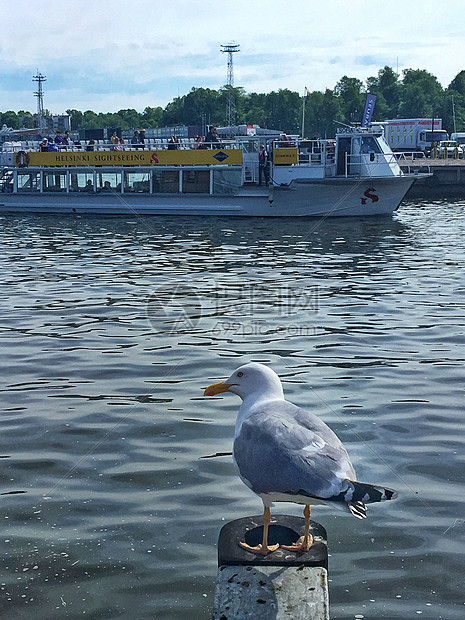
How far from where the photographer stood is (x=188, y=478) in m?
6.99

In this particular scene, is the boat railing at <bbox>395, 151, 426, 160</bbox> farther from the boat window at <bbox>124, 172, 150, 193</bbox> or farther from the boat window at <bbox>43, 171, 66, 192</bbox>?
the boat window at <bbox>43, 171, 66, 192</bbox>

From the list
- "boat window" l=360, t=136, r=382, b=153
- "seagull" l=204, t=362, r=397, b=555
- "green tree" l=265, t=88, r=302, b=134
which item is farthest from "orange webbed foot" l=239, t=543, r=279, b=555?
"green tree" l=265, t=88, r=302, b=134

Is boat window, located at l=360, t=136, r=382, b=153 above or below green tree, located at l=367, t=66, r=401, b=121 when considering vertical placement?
below

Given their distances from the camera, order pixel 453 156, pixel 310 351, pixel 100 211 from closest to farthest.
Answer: pixel 310 351 < pixel 100 211 < pixel 453 156

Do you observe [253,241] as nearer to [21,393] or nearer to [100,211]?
[100,211]

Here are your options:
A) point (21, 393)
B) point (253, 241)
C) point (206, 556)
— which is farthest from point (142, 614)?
point (253, 241)

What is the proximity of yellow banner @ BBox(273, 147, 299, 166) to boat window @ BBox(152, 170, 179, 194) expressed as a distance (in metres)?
4.76

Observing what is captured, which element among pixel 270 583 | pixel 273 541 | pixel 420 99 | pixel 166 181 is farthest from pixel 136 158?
pixel 420 99

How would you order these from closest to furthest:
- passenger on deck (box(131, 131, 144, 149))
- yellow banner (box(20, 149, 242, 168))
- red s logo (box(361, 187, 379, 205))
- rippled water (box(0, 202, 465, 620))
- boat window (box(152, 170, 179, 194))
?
rippled water (box(0, 202, 465, 620)) < red s logo (box(361, 187, 379, 205)) < yellow banner (box(20, 149, 242, 168)) < boat window (box(152, 170, 179, 194)) < passenger on deck (box(131, 131, 144, 149))

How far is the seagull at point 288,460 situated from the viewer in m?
4.09

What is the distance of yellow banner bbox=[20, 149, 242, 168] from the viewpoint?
34938 mm

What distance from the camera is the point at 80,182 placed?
38.7 metres

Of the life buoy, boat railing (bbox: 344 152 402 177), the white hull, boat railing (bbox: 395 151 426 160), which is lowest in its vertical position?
the white hull

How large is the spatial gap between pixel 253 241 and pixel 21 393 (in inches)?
691
